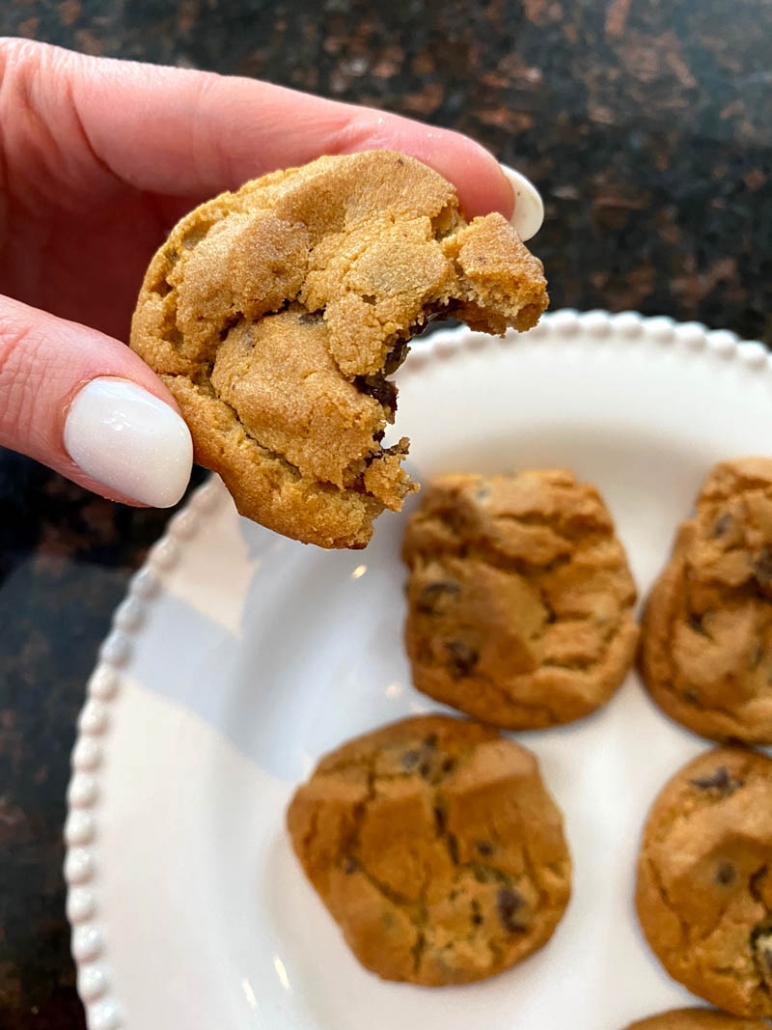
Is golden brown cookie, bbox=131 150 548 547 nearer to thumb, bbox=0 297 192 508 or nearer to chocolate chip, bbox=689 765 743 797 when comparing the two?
thumb, bbox=0 297 192 508

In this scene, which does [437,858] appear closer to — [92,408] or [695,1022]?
[695,1022]

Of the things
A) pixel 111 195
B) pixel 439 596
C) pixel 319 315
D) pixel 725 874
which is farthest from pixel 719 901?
pixel 111 195

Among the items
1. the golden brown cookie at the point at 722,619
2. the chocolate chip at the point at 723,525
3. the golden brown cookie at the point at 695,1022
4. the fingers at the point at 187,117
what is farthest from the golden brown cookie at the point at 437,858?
the fingers at the point at 187,117

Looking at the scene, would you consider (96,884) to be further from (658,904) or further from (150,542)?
(658,904)

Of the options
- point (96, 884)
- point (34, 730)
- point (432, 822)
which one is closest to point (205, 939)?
point (96, 884)

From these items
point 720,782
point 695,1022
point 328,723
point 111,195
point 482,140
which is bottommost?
point 695,1022

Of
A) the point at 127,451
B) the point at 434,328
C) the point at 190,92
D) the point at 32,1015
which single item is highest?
the point at 190,92

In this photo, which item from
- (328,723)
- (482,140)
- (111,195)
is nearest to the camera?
(328,723)
